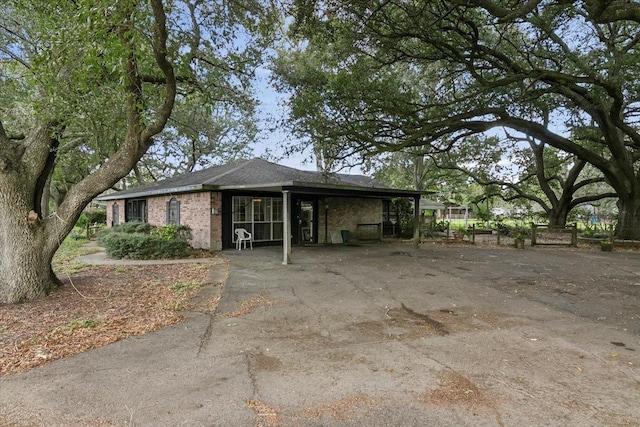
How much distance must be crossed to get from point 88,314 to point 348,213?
11.8m

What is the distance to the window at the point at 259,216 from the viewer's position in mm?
13156

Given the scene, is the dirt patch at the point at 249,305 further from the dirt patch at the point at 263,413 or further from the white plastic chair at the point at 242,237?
the white plastic chair at the point at 242,237

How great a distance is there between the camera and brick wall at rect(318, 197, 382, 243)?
49.9 feet

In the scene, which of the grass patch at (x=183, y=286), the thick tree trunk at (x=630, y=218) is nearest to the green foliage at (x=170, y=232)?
the grass patch at (x=183, y=286)

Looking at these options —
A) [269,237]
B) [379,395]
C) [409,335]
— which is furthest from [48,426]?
[269,237]

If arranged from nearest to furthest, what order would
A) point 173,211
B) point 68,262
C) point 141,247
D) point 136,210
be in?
A: 1. point 68,262
2. point 141,247
3. point 173,211
4. point 136,210

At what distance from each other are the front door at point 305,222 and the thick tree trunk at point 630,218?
12.6 metres

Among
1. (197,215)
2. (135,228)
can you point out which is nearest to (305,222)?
(197,215)

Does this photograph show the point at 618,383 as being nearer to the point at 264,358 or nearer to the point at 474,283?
the point at 264,358

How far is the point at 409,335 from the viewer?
14.6 feet

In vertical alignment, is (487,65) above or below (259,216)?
above

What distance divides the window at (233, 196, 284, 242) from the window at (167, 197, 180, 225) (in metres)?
2.63

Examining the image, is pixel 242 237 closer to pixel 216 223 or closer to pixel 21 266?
pixel 216 223

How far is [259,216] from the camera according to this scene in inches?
542
